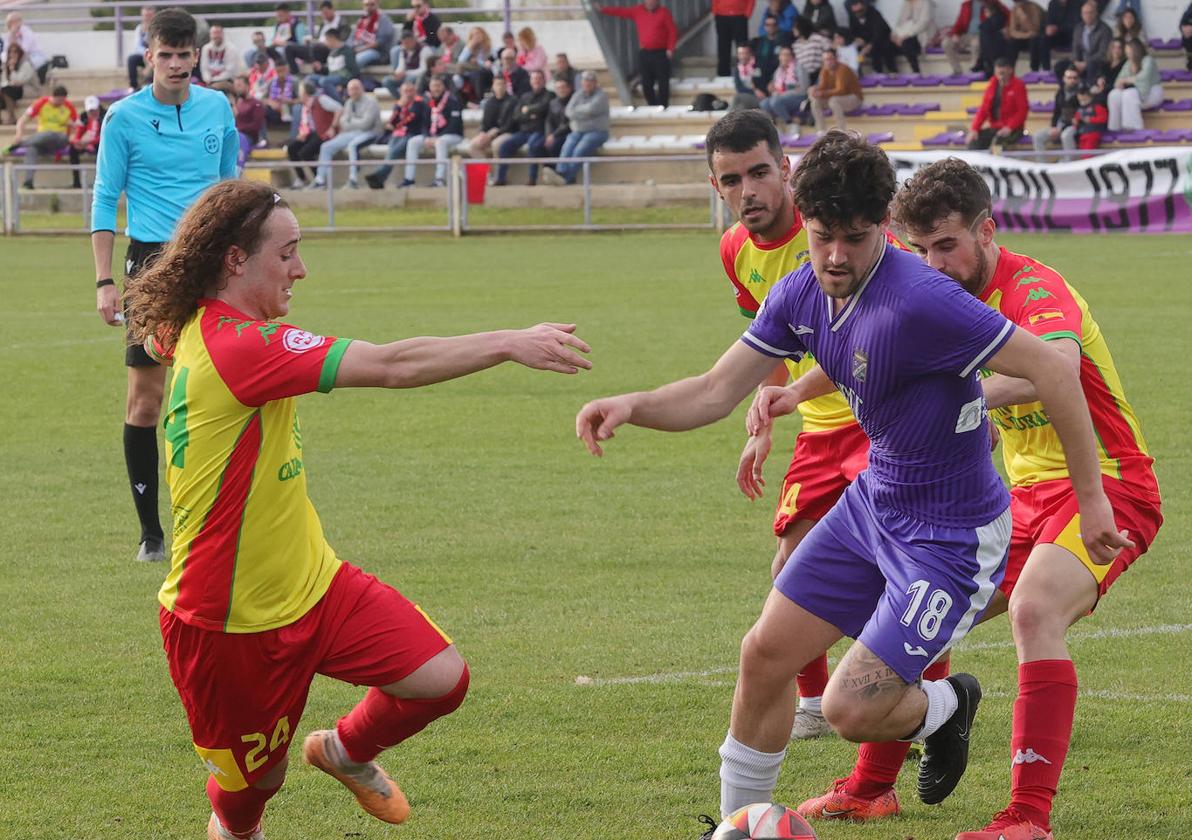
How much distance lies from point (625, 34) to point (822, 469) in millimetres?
28026

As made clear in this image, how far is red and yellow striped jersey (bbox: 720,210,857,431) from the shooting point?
5.48m

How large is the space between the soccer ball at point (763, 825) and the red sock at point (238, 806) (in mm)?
1165

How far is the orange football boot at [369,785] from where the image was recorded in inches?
172

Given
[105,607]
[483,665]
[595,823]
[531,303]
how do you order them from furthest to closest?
[531,303], [105,607], [483,665], [595,823]

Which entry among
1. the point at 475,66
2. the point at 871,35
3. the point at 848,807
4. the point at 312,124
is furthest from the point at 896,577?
the point at 475,66

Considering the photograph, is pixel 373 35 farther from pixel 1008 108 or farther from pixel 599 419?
pixel 599 419

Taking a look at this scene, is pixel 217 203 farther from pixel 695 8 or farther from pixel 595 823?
pixel 695 8

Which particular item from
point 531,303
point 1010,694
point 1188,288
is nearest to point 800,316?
point 1010,694

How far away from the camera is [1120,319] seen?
47.9 feet

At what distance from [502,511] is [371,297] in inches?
378

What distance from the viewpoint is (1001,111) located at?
2544 cm

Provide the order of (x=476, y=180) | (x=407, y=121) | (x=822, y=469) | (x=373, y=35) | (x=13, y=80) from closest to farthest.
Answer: (x=822, y=469) → (x=476, y=180) → (x=407, y=121) → (x=373, y=35) → (x=13, y=80)

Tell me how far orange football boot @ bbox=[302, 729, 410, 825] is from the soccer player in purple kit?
33.4 inches

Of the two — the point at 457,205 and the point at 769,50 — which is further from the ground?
the point at 769,50
